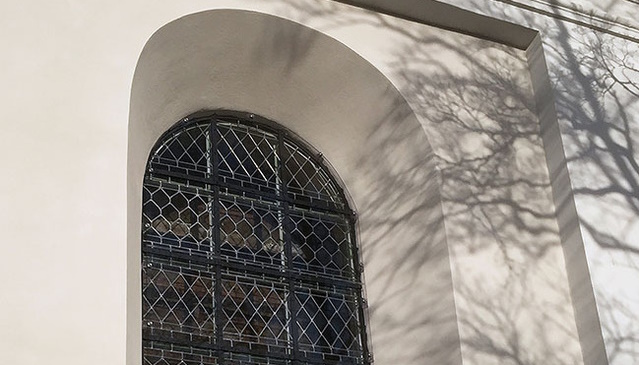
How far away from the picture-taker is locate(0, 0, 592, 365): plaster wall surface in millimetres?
5762

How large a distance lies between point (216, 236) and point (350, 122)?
1277 millimetres

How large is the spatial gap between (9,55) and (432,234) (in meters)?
2.68

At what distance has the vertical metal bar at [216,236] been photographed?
7.00 meters

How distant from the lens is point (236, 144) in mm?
7867

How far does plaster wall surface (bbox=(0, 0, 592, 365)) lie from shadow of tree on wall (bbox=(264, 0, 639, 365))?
0.04 feet

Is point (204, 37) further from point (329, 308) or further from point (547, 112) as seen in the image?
point (547, 112)

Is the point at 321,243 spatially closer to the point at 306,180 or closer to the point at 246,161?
the point at 306,180

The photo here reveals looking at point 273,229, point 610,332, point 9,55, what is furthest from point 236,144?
point 610,332

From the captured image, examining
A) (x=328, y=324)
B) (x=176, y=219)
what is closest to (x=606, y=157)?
(x=328, y=324)

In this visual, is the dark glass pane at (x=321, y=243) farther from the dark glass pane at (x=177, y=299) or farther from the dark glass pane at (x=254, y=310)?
the dark glass pane at (x=177, y=299)

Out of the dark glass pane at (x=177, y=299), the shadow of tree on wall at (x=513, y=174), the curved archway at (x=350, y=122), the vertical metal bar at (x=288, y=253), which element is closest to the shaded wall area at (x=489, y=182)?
the shadow of tree on wall at (x=513, y=174)

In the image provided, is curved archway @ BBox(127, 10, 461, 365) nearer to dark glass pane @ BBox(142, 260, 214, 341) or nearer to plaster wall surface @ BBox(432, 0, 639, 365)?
dark glass pane @ BBox(142, 260, 214, 341)

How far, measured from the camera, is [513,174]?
7781mm

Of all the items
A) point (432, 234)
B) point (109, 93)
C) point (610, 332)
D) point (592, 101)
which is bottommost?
point (610, 332)
